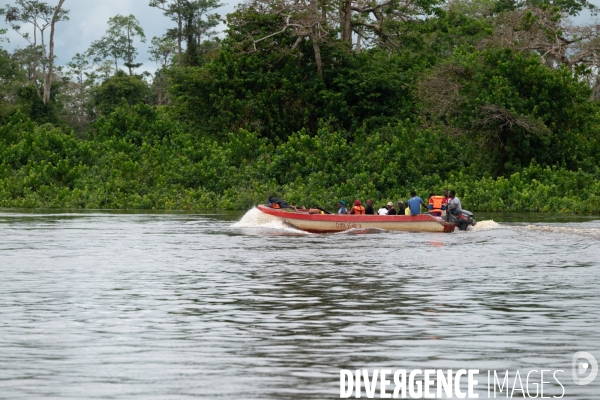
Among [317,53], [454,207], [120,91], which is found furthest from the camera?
[120,91]

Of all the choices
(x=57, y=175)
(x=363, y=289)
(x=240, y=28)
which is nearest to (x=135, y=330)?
(x=363, y=289)

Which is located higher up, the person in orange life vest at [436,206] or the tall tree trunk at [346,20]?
the tall tree trunk at [346,20]

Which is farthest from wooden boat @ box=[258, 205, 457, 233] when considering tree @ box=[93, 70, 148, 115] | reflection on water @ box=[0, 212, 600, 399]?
tree @ box=[93, 70, 148, 115]

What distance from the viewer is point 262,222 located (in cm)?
3008

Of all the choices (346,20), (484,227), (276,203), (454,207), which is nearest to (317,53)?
(346,20)

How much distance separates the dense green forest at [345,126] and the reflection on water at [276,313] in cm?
1905

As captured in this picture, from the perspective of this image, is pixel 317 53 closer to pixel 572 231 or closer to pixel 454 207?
pixel 454 207

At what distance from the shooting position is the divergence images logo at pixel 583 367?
805 cm

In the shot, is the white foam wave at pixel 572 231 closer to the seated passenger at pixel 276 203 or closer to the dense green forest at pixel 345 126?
the seated passenger at pixel 276 203

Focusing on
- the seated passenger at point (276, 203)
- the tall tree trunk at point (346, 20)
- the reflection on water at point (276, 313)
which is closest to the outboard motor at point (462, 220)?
Answer: the reflection on water at point (276, 313)

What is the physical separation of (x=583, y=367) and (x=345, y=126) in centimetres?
4229

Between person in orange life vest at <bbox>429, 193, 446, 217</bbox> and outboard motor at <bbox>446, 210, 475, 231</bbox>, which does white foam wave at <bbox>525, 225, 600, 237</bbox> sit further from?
person in orange life vest at <bbox>429, 193, 446, 217</bbox>

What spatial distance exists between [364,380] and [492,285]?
741 centimetres

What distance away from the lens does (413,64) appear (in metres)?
51.5
